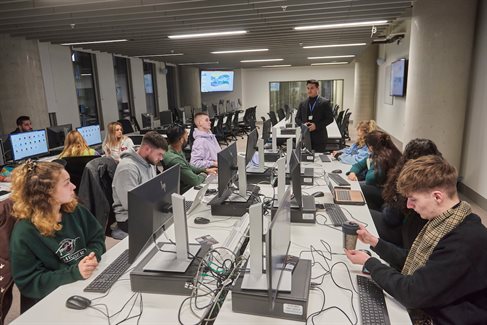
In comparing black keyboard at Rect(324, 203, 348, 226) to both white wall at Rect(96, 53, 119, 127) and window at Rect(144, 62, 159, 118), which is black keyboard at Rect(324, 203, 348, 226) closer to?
white wall at Rect(96, 53, 119, 127)

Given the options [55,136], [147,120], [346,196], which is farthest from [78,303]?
[147,120]

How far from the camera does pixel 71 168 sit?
3365mm

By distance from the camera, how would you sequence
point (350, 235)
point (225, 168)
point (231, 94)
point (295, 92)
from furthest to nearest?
point (295, 92) → point (231, 94) → point (225, 168) → point (350, 235)

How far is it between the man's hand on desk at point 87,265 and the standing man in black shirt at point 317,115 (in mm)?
3998

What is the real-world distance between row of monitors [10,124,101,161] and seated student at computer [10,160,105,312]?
3.10m

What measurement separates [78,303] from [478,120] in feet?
16.4

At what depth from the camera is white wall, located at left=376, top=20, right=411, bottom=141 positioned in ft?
28.6

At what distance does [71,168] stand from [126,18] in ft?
9.58

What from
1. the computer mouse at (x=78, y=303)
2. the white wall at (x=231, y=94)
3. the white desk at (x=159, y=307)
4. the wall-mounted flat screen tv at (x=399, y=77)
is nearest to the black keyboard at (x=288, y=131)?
the wall-mounted flat screen tv at (x=399, y=77)

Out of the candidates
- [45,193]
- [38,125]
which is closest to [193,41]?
[38,125]

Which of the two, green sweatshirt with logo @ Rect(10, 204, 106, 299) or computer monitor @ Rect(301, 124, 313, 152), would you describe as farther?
computer monitor @ Rect(301, 124, 313, 152)

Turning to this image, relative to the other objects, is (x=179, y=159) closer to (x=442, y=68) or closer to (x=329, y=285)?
(x=329, y=285)

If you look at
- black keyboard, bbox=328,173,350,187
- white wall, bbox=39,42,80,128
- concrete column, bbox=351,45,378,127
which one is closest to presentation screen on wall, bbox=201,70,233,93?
concrete column, bbox=351,45,378,127

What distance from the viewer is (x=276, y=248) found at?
4.11ft
